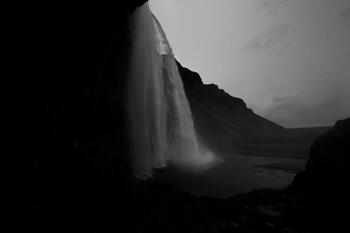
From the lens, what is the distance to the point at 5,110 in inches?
385

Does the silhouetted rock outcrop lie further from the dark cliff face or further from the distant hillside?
the dark cliff face

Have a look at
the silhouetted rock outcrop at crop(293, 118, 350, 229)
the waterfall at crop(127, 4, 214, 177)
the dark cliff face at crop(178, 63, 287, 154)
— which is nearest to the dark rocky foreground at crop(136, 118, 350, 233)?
the silhouetted rock outcrop at crop(293, 118, 350, 229)

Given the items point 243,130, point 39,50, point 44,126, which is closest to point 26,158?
point 44,126

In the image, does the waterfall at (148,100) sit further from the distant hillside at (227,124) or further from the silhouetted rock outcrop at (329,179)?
the distant hillside at (227,124)

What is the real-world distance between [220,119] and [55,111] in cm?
8513

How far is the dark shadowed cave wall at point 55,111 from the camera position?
7.57m

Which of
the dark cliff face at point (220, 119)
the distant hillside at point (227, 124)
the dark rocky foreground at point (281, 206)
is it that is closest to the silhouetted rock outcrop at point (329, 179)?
the dark rocky foreground at point (281, 206)

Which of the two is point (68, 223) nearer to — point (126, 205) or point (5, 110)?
point (126, 205)

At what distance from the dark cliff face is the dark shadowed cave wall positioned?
183 feet

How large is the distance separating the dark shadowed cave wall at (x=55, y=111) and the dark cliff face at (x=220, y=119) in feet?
183

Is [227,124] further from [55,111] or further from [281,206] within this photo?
[281,206]

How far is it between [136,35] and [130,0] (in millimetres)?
16011

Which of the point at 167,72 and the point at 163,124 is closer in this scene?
the point at 163,124

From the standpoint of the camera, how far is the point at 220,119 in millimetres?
95250
